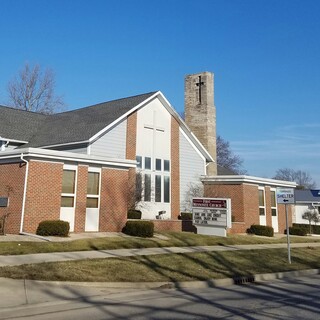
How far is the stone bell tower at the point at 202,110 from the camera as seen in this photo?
35.1 meters

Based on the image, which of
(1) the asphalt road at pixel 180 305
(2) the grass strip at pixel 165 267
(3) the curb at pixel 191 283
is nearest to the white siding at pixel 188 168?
(2) the grass strip at pixel 165 267

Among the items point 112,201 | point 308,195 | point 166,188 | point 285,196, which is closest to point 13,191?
point 112,201

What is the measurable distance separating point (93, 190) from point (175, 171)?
1025cm

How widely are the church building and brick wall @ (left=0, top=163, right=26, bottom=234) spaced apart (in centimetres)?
5

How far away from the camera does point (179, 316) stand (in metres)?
7.31

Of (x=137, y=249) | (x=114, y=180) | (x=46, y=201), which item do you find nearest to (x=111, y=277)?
(x=137, y=249)

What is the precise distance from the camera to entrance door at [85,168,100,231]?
66.0 feet

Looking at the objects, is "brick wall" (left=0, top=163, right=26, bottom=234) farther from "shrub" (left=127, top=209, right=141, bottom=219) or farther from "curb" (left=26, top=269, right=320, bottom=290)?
"curb" (left=26, top=269, right=320, bottom=290)

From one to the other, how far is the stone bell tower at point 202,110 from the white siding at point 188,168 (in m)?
3.08

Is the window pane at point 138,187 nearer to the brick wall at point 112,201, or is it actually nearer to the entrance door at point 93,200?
the brick wall at point 112,201

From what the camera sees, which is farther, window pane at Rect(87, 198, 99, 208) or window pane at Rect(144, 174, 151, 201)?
window pane at Rect(144, 174, 151, 201)

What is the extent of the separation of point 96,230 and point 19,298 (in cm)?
1201

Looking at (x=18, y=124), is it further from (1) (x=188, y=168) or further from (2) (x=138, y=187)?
(1) (x=188, y=168)

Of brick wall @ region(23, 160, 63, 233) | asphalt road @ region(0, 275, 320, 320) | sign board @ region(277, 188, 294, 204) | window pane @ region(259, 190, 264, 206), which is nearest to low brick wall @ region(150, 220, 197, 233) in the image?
window pane @ region(259, 190, 264, 206)
